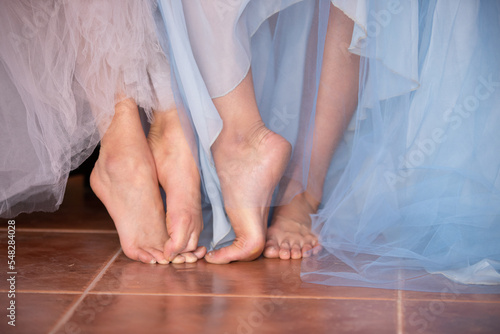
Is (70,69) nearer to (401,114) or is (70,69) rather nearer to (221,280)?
(221,280)

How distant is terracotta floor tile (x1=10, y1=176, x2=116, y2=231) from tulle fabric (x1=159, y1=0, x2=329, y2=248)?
323 mm

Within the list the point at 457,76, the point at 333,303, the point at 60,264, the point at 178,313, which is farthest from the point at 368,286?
the point at 60,264

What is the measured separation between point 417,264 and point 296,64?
437 mm

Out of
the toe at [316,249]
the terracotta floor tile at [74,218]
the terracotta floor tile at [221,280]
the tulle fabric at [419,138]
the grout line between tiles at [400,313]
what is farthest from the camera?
the terracotta floor tile at [74,218]

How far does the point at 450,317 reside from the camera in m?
0.71

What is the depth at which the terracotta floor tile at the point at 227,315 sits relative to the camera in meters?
0.67

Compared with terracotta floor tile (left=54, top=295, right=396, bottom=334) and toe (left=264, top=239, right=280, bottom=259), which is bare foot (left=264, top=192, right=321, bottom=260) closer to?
toe (left=264, top=239, right=280, bottom=259)

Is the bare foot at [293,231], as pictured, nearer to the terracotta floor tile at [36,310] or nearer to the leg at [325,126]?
the leg at [325,126]

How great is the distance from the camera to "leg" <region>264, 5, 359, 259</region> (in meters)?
1.03

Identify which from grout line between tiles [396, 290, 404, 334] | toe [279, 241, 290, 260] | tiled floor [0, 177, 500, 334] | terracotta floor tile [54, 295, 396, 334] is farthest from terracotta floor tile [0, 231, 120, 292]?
grout line between tiles [396, 290, 404, 334]

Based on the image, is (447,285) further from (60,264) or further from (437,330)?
(60,264)

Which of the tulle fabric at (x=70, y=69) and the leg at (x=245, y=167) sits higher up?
the tulle fabric at (x=70, y=69)

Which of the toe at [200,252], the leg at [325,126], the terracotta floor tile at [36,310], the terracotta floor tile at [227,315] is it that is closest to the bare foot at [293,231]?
the leg at [325,126]

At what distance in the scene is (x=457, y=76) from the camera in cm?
97
